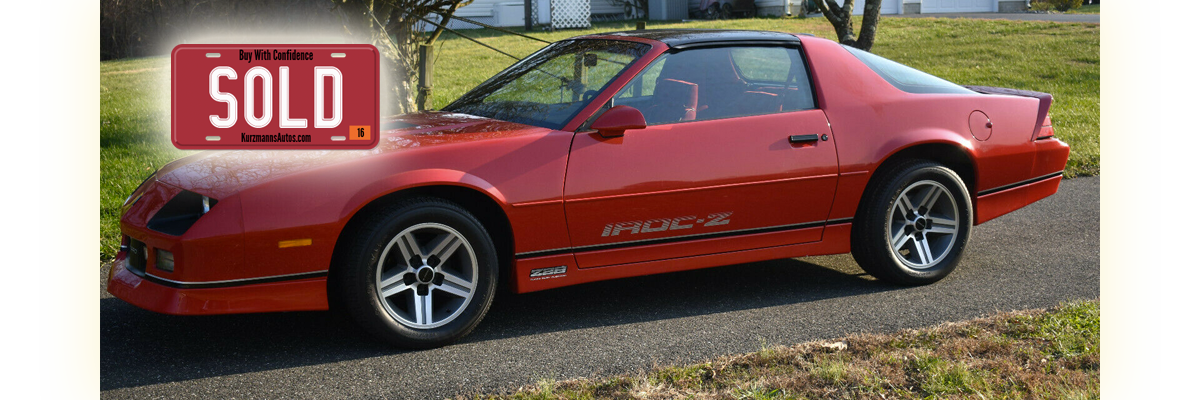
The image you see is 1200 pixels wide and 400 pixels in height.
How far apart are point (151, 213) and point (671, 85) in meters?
2.35

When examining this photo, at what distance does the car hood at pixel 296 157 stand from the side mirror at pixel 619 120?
10.5 inches

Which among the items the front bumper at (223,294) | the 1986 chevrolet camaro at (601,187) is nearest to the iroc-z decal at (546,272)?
the 1986 chevrolet camaro at (601,187)

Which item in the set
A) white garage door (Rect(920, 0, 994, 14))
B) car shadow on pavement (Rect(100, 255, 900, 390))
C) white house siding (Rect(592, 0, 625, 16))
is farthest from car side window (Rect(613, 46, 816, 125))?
white garage door (Rect(920, 0, 994, 14))

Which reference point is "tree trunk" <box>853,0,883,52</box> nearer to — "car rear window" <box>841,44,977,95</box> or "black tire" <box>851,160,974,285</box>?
"car rear window" <box>841,44,977,95</box>

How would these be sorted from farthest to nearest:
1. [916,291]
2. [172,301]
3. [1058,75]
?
[1058,75] → [916,291] → [172,301]

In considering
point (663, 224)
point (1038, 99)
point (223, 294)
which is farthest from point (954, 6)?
point (223, 294)

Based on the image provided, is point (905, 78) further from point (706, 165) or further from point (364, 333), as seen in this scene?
point (364, 333)

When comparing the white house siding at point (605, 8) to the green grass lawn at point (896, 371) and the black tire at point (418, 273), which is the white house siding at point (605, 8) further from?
the green grass lawn at point (896, 371)

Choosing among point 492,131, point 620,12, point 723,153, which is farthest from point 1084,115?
point 620,12

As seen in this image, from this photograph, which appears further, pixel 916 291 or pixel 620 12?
pixel 620 12

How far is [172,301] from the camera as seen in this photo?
12.1 feet

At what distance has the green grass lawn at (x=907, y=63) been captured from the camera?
8763 mm

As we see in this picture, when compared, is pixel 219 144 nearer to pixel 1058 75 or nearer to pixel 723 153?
pixel 723 153

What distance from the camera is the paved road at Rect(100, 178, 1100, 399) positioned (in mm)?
3736
